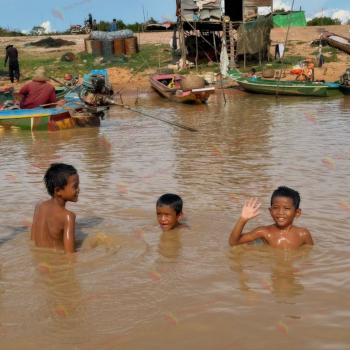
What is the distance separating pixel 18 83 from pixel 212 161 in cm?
1609

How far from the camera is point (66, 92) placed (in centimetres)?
1541

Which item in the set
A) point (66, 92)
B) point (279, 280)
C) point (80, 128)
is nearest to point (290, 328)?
point (279, 280)

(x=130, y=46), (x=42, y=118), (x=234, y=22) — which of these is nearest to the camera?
(x=42, y=118)

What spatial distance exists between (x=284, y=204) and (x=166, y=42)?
88.1 ft

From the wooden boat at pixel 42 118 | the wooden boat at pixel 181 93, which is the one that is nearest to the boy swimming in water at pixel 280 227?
A: the wooden boat at pixel 42 118

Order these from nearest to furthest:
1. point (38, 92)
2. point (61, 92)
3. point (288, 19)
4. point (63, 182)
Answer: point (63, 182), point (38, 92), point (61, 92), point (288, 19)

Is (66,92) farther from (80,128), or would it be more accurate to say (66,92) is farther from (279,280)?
(279,280)

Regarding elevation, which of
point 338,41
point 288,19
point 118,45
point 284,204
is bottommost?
point 284,204

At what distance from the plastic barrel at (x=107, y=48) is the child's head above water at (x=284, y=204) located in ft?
75.4

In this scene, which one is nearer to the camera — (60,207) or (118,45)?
(60,207)

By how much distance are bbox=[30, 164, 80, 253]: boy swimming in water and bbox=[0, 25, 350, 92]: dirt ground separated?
17818mm

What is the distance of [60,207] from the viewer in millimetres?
3787

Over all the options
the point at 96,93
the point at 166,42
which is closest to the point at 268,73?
the point at 96,93

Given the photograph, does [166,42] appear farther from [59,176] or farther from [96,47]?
[59,176]
